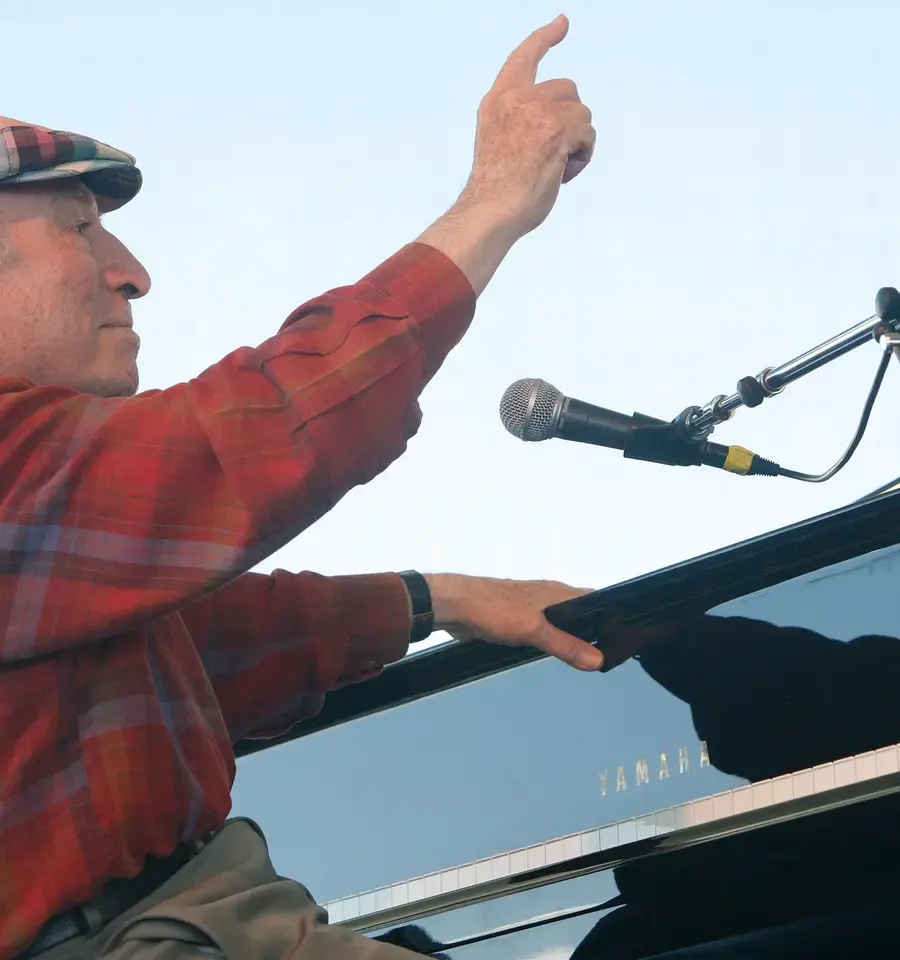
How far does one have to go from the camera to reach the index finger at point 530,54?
1.51m

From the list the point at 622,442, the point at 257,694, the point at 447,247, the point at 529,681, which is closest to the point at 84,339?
the point at 447,247

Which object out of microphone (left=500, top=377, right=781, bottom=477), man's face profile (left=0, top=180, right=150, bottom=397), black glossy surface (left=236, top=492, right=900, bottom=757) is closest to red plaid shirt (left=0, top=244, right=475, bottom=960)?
man's face profile (left=0, top=180, right=150, bottom=397)

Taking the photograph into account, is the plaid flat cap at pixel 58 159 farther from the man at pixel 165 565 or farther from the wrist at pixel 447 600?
the wrist at pixel 447 600

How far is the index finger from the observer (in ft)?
4.96

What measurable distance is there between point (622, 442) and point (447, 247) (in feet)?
2.47

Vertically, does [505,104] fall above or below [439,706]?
above

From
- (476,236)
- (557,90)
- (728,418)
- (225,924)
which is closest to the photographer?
(225,924)

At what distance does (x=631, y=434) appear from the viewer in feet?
6.79

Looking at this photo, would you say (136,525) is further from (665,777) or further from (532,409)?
(532,409)

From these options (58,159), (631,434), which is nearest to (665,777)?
(631,434)

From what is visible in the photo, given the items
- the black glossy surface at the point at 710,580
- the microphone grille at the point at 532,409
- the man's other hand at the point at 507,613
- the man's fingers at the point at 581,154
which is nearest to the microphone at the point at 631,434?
the microphone grille at the point at 532,409

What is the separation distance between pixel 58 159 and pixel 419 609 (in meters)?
0.72

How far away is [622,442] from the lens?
6.82 ft

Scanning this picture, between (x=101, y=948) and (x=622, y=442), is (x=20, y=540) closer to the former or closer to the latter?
(x=101, y=948)
